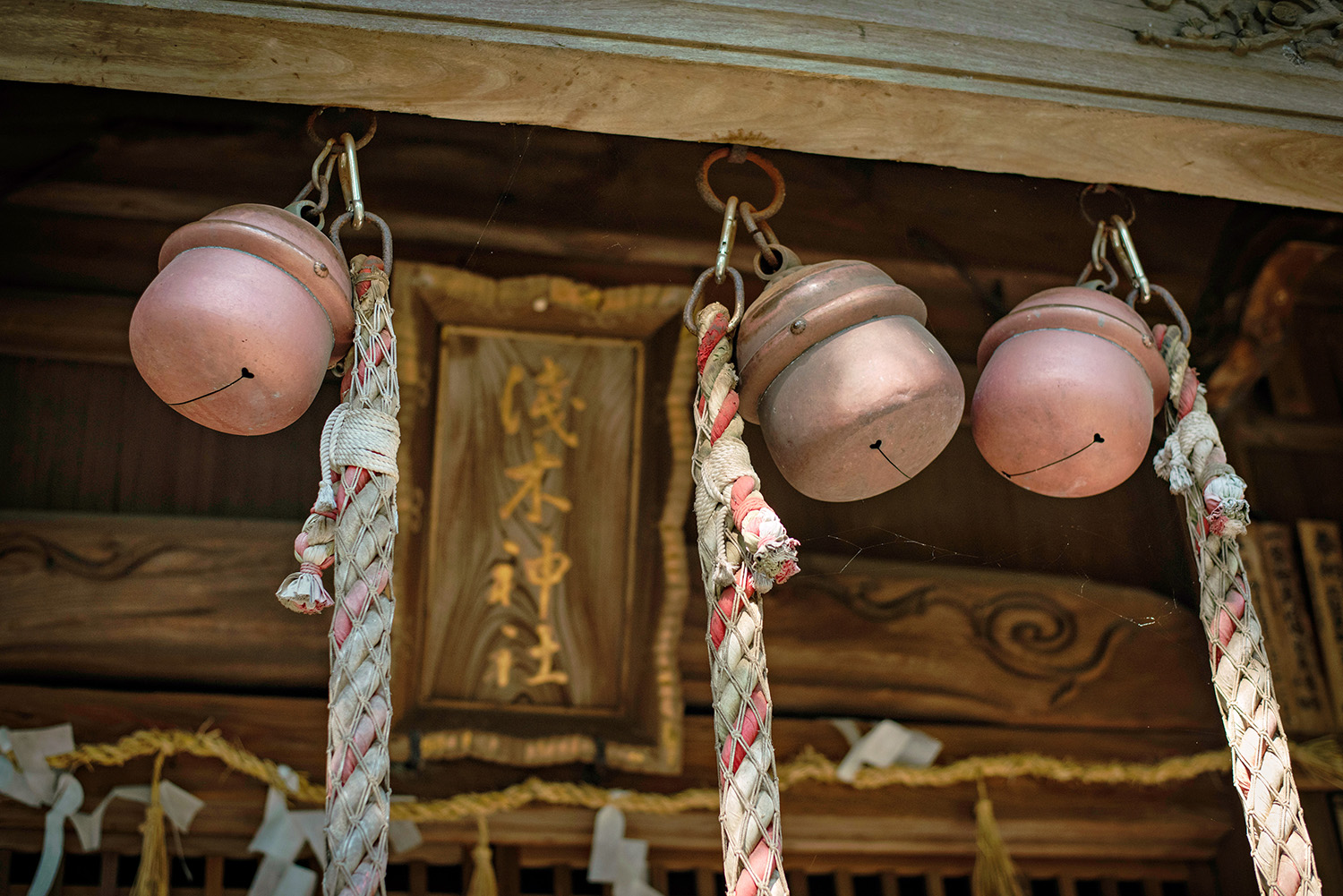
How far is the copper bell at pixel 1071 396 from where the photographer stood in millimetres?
1137

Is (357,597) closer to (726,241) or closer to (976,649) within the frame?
(726,241)

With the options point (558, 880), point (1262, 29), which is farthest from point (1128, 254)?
point (558, 880)

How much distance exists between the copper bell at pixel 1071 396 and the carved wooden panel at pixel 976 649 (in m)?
0.90

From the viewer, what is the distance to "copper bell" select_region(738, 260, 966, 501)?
1.06 metres

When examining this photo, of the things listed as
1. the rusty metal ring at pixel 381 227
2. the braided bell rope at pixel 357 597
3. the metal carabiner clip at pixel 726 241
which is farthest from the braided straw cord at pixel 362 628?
the metal carabiner clip at pixel 726 241

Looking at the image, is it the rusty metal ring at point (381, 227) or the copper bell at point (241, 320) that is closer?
the copper bell at point (241, 320)

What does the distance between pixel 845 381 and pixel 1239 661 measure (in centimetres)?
54

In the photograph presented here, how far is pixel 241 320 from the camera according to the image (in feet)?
3.28

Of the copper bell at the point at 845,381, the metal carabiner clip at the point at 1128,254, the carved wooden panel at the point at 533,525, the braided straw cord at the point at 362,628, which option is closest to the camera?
the braided straw cord at the point at 362,628

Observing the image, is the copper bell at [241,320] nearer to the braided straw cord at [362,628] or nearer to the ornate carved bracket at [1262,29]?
the braided straw cord at [362,628]

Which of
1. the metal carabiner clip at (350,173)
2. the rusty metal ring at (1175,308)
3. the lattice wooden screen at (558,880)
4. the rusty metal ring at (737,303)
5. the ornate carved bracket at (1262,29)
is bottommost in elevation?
the lattice wooden screen at (558,880)

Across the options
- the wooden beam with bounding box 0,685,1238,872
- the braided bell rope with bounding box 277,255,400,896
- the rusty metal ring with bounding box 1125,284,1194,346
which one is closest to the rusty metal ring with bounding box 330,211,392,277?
the braided bell rope with bounding box 277,255,400,896

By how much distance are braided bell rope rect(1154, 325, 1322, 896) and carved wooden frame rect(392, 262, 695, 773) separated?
2.96ft

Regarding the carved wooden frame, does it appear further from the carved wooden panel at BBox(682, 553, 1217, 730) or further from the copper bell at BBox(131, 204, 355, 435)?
the copper bell at BBox(131, 204, 355, 435)
